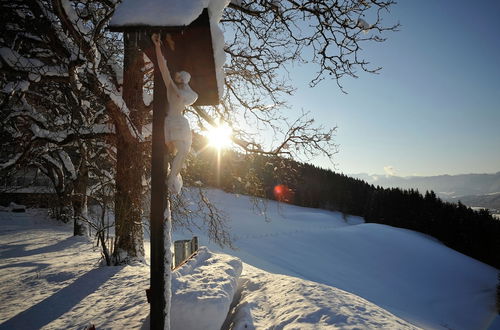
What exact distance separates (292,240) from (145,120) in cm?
2024

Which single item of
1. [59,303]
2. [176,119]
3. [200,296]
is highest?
[176,119]

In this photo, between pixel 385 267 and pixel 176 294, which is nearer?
pixel 176 294

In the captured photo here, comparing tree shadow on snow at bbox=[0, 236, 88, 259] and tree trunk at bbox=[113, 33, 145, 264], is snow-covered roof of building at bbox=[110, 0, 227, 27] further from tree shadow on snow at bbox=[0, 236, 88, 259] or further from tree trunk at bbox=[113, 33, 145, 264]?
tree shadow on snow at bbox=[0, 236, 88, 259]

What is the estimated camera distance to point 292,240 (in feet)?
78.0

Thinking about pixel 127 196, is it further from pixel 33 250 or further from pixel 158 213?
pixel 33 250

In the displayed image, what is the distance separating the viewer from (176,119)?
8.19 feet

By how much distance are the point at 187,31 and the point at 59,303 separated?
4.98 metres

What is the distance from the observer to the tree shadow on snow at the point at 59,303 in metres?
4.03

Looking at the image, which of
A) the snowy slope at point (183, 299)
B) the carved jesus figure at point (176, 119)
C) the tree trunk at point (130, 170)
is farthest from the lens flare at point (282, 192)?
the carved jesus figure at point (176, 119)

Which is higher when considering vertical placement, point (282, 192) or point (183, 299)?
point (183, 299)

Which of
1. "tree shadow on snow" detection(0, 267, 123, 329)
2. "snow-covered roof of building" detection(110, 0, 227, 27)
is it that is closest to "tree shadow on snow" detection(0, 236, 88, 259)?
"tree shadow on snow" detection(0, 267, 123, 329)

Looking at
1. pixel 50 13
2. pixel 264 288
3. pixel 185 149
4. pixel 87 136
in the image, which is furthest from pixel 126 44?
pixel 264 288

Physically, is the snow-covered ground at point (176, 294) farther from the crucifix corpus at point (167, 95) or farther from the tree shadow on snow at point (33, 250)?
the crucifix corpus at point (167, 95)

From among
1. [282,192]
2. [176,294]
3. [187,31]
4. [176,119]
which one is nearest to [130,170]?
[176,294]
